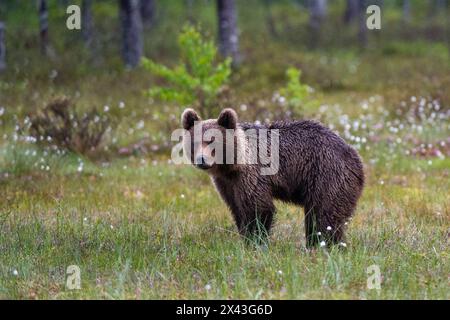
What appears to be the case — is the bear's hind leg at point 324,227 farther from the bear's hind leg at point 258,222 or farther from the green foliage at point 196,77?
the green foliage at point 196,77

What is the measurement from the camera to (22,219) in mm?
7680

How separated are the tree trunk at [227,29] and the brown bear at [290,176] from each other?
→ 39.5 ft

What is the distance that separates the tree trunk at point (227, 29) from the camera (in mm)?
18812

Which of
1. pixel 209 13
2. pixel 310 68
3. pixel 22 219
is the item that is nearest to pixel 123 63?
pixel 310 68

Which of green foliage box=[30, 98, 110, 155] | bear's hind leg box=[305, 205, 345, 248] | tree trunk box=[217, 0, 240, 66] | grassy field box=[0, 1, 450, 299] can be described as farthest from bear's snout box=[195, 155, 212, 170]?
tree trunk box=[217, 0, 240, 66]

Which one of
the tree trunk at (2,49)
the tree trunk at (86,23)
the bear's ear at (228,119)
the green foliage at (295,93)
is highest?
the tree trunk at (86,23)

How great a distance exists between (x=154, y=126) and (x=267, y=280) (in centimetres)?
859

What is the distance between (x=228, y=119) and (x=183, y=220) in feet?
5.65

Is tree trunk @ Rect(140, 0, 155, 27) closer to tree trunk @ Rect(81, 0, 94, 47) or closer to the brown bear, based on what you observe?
tree trunk @ Rect(81, 0, 94, 47)

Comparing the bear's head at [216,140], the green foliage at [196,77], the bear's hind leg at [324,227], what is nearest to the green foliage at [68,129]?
the green foliage at [196,77]

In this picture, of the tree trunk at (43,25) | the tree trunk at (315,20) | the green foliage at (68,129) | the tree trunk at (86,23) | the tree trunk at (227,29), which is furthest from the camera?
the tree trunk at (315,20)

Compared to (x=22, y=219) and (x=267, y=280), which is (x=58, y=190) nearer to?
(x=22, y=219)

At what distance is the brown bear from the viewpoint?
6.92 m

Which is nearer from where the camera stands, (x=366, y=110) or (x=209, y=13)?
(x=366, y=110)
